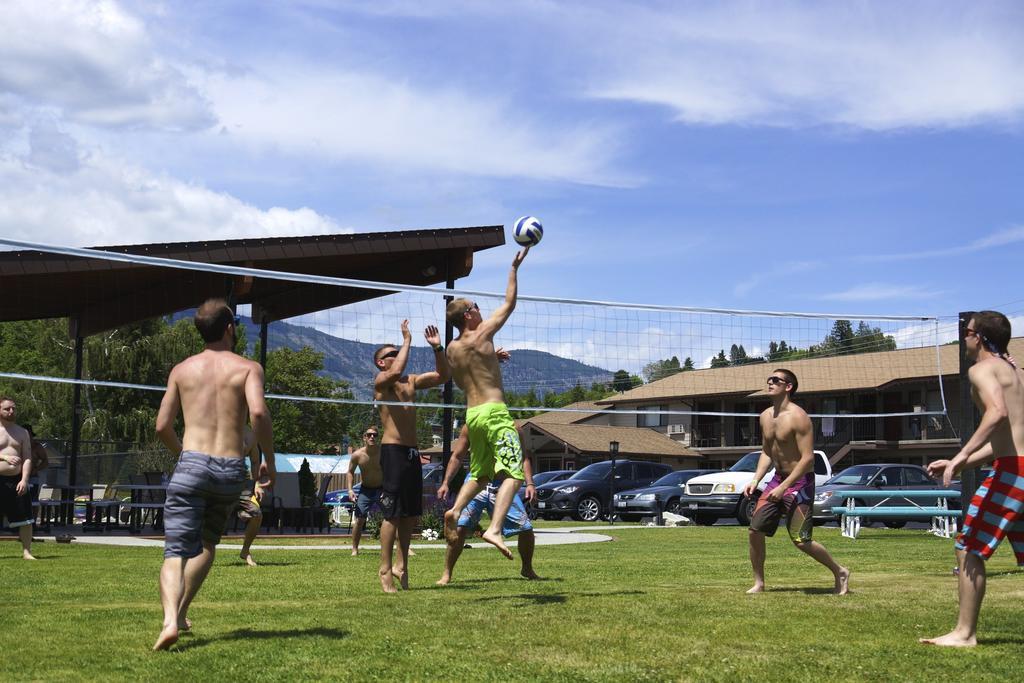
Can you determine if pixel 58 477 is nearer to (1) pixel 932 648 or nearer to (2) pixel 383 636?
(2) pixel 383 636

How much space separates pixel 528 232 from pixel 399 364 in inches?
58.1

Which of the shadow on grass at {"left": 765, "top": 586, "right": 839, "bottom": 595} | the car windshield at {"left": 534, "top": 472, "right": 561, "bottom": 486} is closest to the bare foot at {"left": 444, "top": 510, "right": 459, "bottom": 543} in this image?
the shadow on grass at {"left": 765, "top": 586, "right": 839, "bottom": 595}

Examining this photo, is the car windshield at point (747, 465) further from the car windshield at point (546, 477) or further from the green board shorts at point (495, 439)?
the green board shorts at point (495, 439)

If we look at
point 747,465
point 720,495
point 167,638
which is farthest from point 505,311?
point 747,465

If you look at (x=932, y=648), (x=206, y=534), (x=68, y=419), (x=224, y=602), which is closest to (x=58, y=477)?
(x=224, y=602)

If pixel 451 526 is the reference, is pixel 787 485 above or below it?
above

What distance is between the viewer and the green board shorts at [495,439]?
Answer: 8461mm

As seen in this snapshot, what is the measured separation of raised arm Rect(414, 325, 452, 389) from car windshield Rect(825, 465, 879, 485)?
18949 millimetres

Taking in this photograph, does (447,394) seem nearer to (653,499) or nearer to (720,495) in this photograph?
(720,495)

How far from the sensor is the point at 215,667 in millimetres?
5395

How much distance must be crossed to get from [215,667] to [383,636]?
1160 millimetres

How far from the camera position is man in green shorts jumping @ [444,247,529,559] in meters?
8.42

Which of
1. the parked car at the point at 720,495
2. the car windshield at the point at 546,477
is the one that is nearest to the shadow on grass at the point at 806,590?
the parked car at the point at 720,495

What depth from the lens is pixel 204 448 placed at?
20.0 feet
